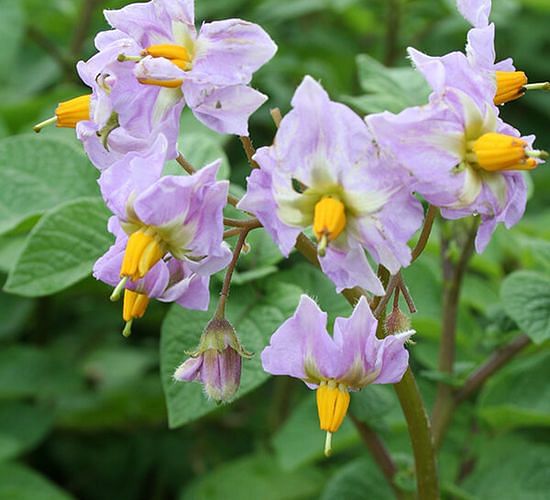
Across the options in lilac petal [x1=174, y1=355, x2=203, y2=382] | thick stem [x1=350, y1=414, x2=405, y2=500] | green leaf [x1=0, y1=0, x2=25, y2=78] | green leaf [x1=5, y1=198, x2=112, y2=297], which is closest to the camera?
lilac petal [x1=174, y1=355, x2=203, y2=382]

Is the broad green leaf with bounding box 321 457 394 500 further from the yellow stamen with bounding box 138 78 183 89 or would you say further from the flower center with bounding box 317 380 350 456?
the yellow stamen with bounding box 138 78 183 89

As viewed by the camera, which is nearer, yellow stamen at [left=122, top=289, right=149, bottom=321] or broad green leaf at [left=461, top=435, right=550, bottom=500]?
yellow stamen at [left=122, top=289, right=149, bottom=321]

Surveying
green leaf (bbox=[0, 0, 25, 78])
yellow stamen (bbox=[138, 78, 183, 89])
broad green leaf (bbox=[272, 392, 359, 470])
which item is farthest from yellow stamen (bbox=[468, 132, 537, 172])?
green leaf (bbox=[0, 0, 25, 78])

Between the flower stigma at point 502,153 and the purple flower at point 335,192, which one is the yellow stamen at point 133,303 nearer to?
the purple flower at point 335,192

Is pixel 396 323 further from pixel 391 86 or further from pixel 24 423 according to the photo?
pixel 24 423

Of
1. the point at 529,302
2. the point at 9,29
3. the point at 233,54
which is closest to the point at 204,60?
the point at 233,54

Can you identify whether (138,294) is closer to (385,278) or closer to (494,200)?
(385,278)

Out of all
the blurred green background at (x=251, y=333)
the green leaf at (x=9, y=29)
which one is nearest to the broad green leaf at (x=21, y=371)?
the blurred green background at (x=251, y=333)
